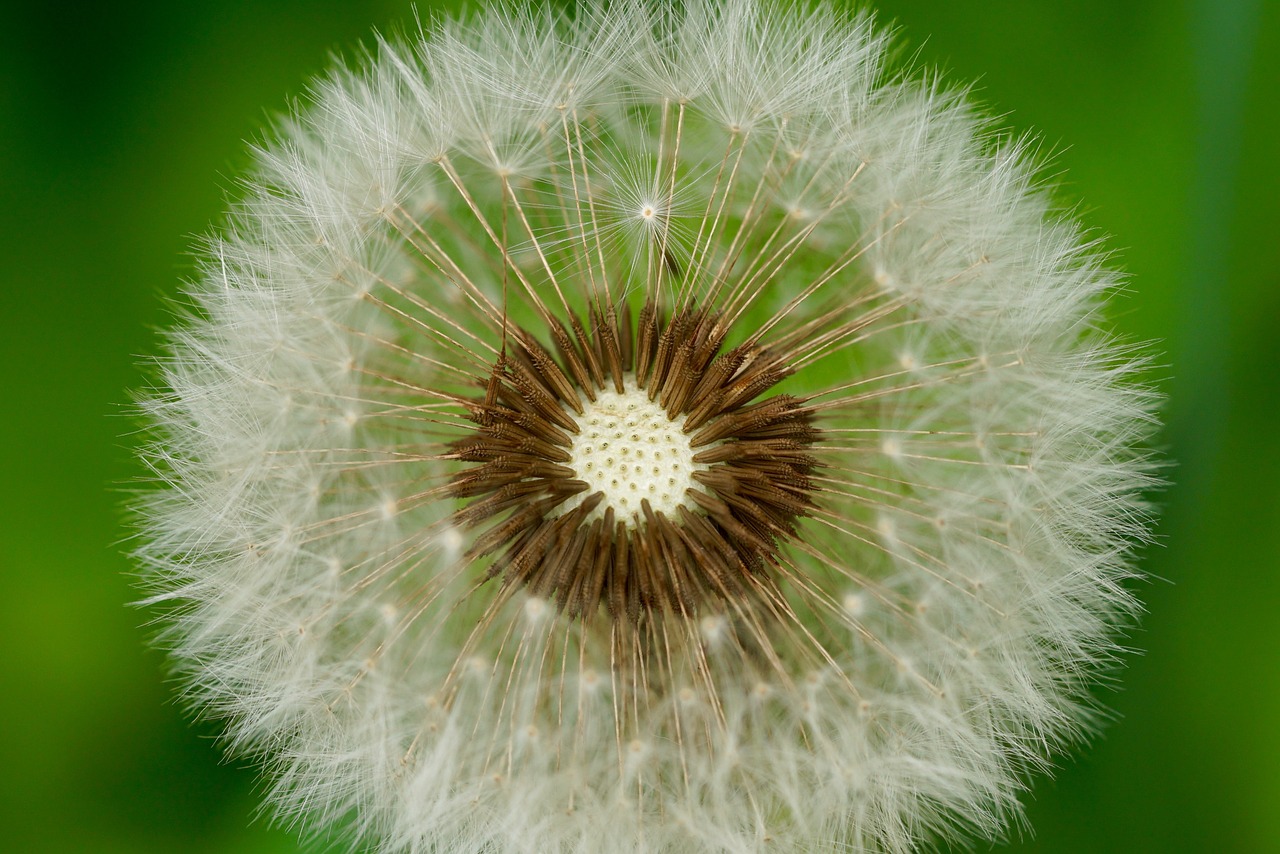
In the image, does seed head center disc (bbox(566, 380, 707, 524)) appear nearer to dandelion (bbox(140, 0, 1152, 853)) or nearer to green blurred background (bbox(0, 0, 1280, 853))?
dandelion (bbox(140, 0, 1152, 853))

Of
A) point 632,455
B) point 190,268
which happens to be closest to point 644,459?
point 632,455

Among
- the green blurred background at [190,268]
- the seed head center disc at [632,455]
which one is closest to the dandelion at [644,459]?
the seed head center disc at [632,455]

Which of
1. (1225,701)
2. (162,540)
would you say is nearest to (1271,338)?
(1225,701)

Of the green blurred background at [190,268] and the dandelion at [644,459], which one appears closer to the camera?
the dandelion at [644,459]

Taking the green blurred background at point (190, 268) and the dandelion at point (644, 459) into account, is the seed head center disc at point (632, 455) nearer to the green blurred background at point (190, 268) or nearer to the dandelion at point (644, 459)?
the dandelion at point (644, 459)

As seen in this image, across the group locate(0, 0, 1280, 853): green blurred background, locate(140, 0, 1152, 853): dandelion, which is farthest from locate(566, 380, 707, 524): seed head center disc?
locate(0, 0, 1280, 853): green blurred background
